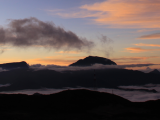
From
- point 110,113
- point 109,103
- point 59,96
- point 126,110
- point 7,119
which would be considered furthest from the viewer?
point 59,96

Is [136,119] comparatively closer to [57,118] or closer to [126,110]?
[126,110]

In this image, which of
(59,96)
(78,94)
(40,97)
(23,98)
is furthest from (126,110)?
(23,98)

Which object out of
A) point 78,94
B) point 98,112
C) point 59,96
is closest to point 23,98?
point 59,96

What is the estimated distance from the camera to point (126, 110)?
99.2 meters

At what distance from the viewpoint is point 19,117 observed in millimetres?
82375

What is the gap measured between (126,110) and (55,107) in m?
37.4

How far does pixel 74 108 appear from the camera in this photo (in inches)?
4055

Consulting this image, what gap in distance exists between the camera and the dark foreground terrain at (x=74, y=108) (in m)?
86.4

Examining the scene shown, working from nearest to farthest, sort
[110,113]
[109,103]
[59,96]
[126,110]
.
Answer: [110,113] < [126,110] < [109,103] < [59,96]

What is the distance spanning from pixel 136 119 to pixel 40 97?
6064cm

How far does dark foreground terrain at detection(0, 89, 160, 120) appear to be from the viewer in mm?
86387

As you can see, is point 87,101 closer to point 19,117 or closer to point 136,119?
point 136,119

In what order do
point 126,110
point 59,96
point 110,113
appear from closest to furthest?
point 110,113 < point 126,110 < point 59,96

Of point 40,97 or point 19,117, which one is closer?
point 19,117
